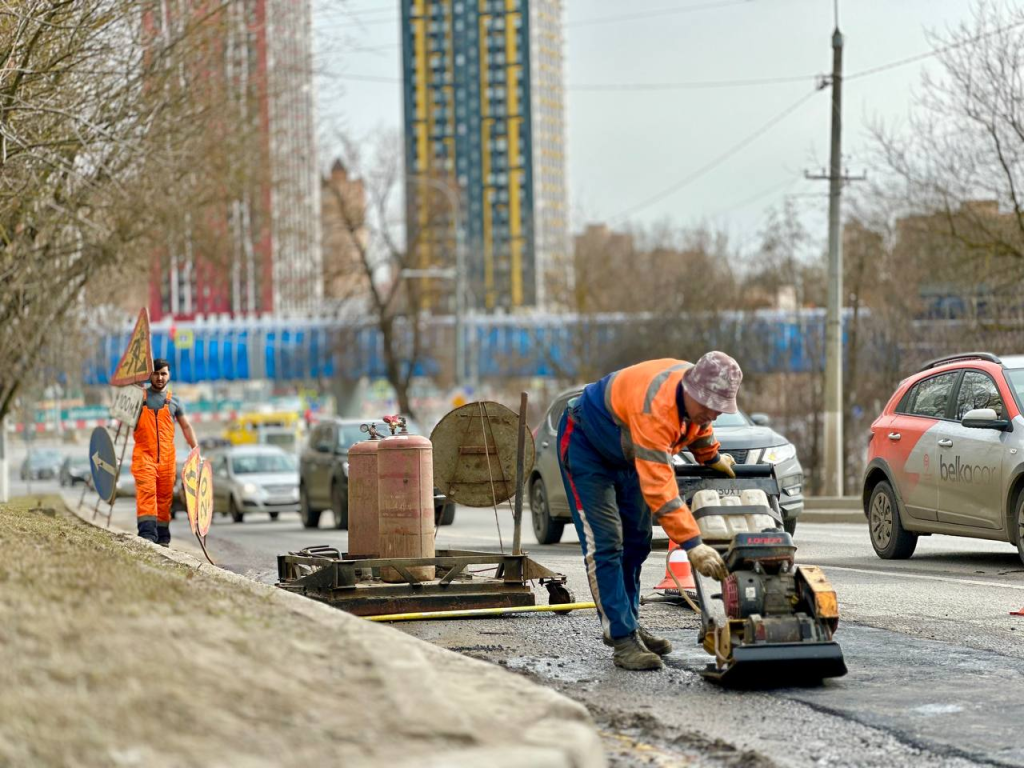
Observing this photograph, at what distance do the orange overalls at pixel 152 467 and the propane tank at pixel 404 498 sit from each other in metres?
4.00

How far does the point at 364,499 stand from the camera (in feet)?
37.1

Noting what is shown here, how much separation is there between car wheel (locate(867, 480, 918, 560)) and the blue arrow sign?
7.22 metres

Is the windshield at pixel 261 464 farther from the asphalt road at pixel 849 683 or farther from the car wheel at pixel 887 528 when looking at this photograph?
the asphalt road at pixel 849 683

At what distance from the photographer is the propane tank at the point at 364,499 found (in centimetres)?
1123

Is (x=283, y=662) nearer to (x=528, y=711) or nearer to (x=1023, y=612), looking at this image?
(x=528, y=711)

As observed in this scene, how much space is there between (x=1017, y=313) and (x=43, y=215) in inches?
825

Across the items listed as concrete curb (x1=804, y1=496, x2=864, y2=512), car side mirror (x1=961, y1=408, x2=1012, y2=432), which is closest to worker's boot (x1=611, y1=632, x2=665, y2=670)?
car side mirror (x1=961, y1=408, x2=1012, y2=432)

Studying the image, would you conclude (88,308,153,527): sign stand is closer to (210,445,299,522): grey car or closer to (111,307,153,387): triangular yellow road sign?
(111,307,153,387): triangular yellow road sign

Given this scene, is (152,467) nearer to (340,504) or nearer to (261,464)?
(340,504)

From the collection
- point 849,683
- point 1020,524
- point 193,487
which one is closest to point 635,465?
point 849,683

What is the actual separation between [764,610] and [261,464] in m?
26.5

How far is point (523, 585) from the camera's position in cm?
1078

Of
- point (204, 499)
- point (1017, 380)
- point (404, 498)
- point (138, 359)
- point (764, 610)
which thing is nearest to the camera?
point (764, 610)

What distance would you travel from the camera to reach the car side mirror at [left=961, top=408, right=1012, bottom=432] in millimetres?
12680
